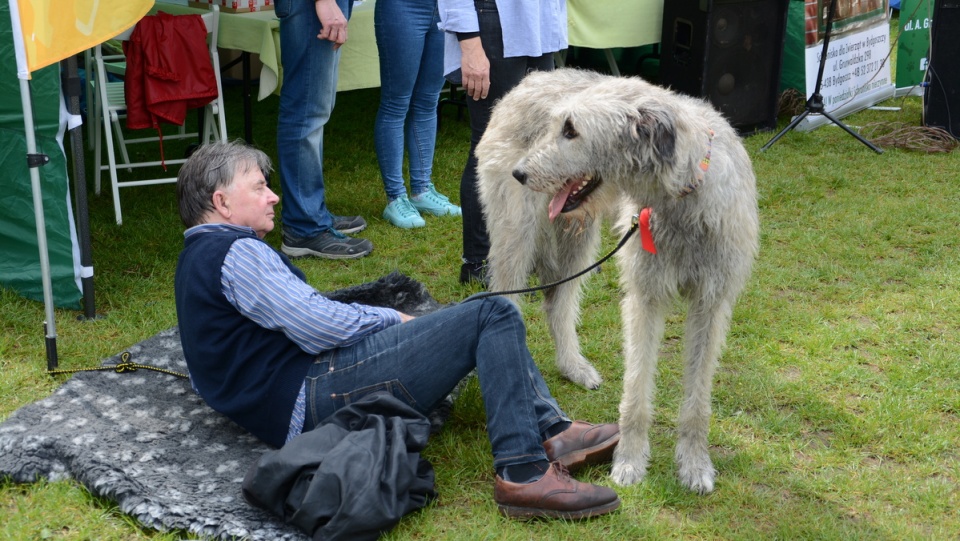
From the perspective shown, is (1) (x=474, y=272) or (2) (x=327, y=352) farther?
(1) (x=474, y=272)

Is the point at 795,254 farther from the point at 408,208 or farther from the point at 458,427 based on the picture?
the point at 458,427

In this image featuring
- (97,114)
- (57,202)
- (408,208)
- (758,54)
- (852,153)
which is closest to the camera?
(57,202)

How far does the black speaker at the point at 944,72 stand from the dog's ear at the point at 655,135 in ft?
18.8

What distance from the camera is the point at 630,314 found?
323 cm

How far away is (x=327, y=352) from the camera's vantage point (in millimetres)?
3012

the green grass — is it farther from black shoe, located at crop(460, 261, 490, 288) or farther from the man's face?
the man's face

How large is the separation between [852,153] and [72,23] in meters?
5.59

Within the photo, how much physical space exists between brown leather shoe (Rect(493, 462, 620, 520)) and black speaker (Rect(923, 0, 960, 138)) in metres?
5.88

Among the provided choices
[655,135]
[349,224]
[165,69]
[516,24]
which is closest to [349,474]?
[655,135]

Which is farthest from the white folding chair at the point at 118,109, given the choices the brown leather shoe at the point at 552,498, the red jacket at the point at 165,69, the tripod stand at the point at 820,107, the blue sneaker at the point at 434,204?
the tripod stand at the point at 820,107

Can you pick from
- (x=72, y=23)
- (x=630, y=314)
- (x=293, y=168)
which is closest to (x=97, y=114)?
(x=293, y=168)

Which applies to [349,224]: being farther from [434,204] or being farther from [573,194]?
[573,194]

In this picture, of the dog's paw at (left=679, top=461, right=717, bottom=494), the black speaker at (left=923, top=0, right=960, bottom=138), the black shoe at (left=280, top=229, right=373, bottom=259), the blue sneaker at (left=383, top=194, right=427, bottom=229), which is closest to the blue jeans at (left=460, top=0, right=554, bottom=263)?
the black shoe at (left=280, top=229, right=373, bottom=259)

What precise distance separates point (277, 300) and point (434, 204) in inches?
127
